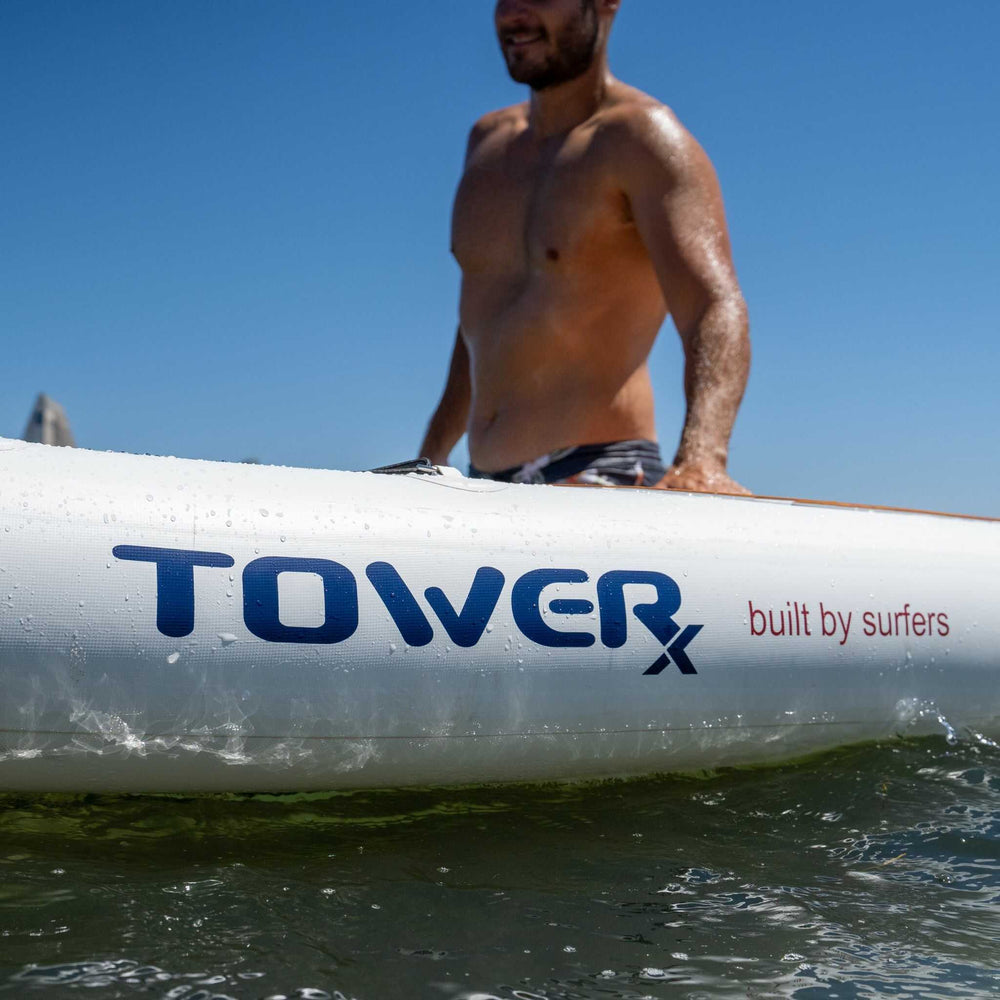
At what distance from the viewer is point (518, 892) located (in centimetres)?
174

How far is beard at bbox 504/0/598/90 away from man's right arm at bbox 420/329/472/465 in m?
0.87

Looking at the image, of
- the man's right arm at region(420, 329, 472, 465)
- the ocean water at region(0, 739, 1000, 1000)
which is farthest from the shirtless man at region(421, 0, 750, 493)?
the ocean water at region(0, 739, 1000, 1000)

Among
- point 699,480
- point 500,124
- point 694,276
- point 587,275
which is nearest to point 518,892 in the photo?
point 699,480

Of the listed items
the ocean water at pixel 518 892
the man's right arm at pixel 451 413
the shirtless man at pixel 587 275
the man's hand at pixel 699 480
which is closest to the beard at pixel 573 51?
the shirtless man at pixel 587 275

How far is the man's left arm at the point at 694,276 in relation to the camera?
2664mm

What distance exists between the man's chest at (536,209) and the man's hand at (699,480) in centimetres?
69

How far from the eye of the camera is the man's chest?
9.70 feet

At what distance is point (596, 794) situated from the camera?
2.34m

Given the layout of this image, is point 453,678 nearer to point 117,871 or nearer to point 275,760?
point 275,760

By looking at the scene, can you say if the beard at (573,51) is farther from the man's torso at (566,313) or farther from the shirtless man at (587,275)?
the man's torso at (566,313)

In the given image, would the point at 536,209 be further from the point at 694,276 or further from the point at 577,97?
Result: the point at 694,276

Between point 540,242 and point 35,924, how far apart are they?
2.07 m

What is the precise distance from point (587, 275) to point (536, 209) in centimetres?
25

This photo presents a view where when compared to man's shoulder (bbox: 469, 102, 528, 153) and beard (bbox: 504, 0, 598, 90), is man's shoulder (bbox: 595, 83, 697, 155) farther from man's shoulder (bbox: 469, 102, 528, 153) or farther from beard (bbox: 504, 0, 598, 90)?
man's shoulder (bbox: 469, 102, 528, 153)
